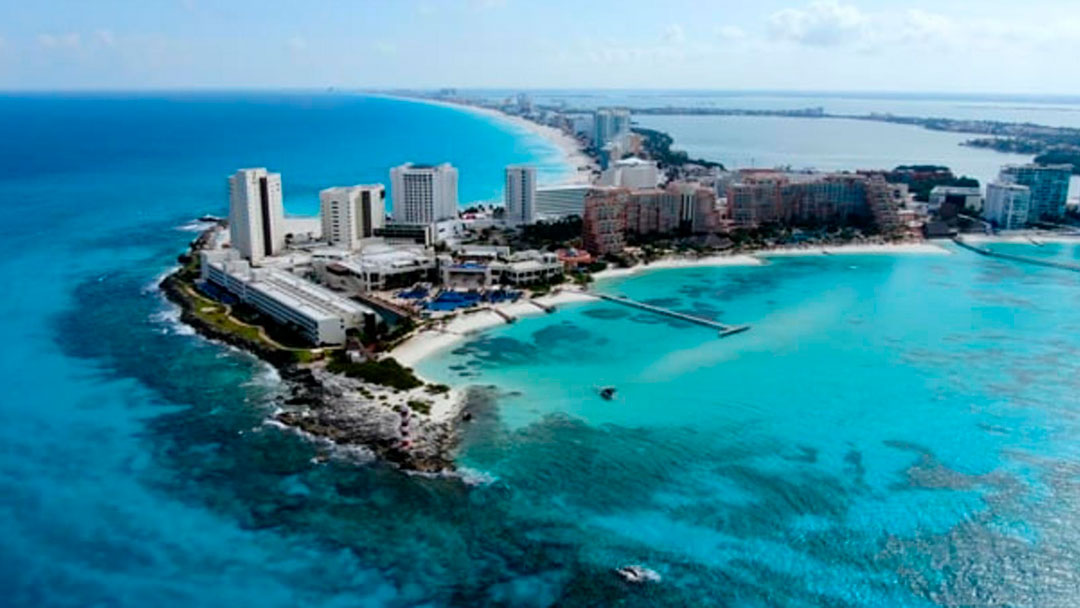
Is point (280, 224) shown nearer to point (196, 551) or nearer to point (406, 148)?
point (196, 551)

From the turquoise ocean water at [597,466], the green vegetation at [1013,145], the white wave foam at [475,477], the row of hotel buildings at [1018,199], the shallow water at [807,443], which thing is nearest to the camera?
the turquoise ocean water at [597,466]

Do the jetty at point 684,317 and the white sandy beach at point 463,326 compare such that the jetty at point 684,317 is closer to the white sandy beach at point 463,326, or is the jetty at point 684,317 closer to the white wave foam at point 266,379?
the white sandy beach at point 463,326

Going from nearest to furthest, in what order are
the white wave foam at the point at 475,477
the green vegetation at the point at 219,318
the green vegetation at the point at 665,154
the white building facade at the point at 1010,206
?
Result: the white wave foam at the point at 475,477
the green vegetation at the point at 219,318
the white building facade at the point at 1010,206
the green vegetation at the point at 665,154

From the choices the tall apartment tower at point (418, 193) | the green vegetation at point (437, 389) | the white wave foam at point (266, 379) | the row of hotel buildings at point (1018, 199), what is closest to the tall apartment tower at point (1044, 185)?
the row of hotel buildings at point (1018, 199)

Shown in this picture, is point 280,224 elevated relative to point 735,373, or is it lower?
elevated

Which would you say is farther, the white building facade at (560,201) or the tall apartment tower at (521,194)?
the white building facade at (560,201)

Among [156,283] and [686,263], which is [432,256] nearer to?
[156,283]

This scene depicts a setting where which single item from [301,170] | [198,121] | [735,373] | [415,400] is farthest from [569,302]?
[198,121]
